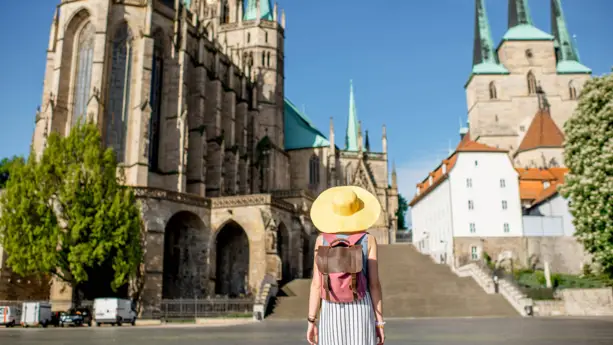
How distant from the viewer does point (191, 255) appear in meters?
31.5

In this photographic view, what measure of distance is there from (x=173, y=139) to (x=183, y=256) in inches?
356

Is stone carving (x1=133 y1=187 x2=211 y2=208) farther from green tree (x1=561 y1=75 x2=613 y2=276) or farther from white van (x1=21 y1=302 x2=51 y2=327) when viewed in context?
green tree (x1=561 y1=75 x2=613 y2=276)

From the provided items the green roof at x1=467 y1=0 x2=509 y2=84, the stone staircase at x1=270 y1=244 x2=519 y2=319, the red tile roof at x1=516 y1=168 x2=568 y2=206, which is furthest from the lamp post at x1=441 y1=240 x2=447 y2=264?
the green roof at x1=467 y1=0 x2=509 y2=84

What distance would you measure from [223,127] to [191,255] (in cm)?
1672

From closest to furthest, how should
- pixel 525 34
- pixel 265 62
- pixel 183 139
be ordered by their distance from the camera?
1. pixel 183 139
2. pixel 265 62
3. pixel 525 34

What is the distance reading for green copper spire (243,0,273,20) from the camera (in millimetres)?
59250

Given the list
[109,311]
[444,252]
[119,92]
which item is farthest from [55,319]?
[444,252]

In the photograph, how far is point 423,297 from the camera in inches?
1080

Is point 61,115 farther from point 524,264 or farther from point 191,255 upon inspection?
point 524,264

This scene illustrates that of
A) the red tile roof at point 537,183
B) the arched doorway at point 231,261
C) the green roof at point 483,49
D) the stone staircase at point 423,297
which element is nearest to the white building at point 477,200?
the red tile roof at point 537,183

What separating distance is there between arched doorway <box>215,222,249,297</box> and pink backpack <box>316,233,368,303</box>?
29.6 metres

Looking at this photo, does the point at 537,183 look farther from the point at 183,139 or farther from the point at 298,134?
the point at 183,139

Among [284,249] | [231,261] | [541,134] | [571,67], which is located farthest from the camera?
[571,67]

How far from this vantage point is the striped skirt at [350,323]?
4.00 m
